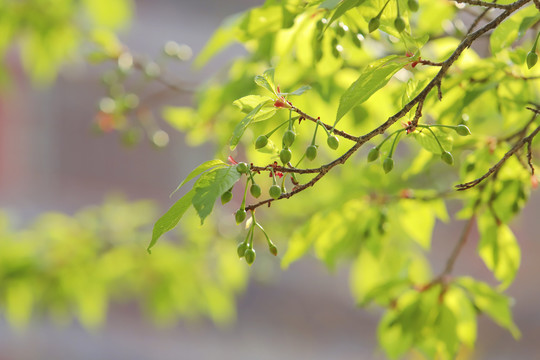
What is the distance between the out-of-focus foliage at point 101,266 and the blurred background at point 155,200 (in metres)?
2.82

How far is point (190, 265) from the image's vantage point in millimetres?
2428

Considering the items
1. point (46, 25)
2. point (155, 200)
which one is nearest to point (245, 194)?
point (46, 25)

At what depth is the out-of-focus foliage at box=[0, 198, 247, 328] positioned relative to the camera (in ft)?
7.55

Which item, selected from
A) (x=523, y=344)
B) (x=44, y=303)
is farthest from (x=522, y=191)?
(x=523, y=344)

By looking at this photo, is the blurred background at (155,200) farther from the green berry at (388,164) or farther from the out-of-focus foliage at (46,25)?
the green berry at (388,164)

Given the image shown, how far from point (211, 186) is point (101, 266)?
1.72 meters

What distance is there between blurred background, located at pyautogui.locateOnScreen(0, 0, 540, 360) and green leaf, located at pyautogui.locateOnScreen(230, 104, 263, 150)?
15.2ft

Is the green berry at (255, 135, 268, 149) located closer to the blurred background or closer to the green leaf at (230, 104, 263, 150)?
the green leaf at (230, 104, 263, 150)

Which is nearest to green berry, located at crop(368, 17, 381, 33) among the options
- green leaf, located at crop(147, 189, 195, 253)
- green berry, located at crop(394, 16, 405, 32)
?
green berry, located at crop(394, 16, 405, 32)

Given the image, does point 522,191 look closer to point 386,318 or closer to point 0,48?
point 386,318

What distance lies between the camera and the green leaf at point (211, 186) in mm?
676

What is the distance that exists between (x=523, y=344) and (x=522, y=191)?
16.8 ft

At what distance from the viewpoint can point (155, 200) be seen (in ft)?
18.7

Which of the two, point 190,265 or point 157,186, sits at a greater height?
point 157,186
